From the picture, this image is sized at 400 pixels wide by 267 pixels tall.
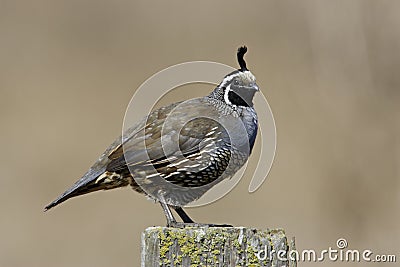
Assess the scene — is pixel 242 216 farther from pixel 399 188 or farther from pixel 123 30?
pixel 123 30

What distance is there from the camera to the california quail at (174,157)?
14.1 feet

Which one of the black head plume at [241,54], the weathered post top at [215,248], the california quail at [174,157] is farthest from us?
the black head plume at [241,54]

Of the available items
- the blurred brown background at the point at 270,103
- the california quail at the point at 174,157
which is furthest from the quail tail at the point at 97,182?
the blurred brown background at the point at 270,103

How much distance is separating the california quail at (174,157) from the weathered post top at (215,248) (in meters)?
1.22

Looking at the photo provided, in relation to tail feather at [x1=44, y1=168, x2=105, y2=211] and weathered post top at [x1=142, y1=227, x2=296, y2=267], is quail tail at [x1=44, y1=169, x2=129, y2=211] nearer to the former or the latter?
tail feather at [x1=44, y1=168, x2=105, y2=211]

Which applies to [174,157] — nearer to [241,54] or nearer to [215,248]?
[241,54]

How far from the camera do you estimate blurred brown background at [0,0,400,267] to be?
7273 mm

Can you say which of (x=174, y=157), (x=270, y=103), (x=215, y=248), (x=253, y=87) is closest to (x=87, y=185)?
→ (x=174, y=157)

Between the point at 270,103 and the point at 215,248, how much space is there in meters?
6.19

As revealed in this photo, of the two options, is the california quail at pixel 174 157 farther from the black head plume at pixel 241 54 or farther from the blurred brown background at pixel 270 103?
the blurred brown background at pixel 270 103

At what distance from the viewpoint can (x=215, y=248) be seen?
3053 mm

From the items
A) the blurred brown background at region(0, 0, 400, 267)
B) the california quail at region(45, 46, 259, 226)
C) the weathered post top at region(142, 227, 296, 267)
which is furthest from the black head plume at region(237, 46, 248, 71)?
the blurred brown background at region(0, 0, 400, 267)

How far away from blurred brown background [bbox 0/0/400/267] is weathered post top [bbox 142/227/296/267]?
3.27m

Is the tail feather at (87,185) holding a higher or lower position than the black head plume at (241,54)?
lower
